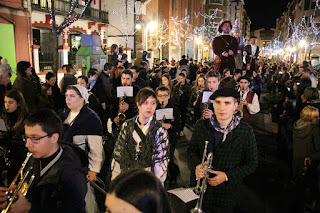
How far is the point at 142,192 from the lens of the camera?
141 centimetres

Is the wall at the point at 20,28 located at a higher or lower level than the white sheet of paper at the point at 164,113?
higher

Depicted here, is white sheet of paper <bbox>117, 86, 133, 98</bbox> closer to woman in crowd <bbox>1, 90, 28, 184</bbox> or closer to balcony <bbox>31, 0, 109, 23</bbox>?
woman in crowd <bbox>1, 90, 28, 184</bbox>

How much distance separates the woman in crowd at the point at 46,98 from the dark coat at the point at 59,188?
179 inches

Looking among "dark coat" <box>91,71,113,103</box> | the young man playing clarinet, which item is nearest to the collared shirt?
the young man playing clarinet

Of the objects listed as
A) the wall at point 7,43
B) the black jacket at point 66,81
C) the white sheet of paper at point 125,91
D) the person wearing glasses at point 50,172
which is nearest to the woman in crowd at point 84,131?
the person wearing glasses at point 50,172

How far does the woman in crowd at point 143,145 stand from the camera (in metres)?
3.13

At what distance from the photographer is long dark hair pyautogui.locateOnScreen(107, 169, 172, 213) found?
1389 mm

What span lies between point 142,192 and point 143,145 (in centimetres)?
179

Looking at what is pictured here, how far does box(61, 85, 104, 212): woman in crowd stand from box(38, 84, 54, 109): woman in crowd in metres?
2.97

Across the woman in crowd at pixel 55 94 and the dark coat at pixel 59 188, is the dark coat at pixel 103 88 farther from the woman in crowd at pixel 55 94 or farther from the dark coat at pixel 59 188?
the dark coat at pixel 59 188

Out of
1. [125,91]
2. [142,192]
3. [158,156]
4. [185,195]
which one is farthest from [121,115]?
[142,192]

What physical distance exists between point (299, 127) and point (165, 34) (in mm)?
33668

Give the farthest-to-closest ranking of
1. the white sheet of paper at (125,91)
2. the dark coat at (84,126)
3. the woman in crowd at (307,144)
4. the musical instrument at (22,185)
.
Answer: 1. the white sheet of paper at (125,91)
2. the woman in crowd at (307,144)
3. the dark coat at (84,126)
4. the musical instrument at (22,185)

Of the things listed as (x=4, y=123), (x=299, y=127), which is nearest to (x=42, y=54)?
(x=4, y=123)
